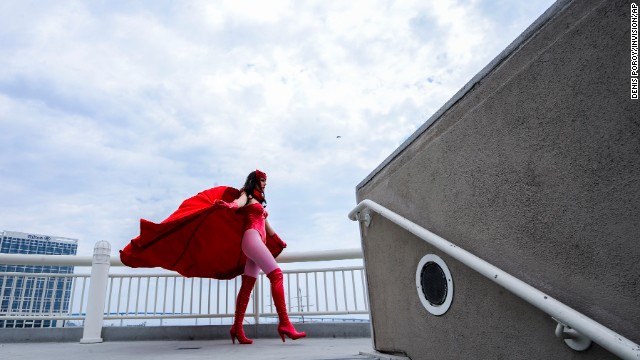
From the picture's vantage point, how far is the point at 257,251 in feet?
12.6

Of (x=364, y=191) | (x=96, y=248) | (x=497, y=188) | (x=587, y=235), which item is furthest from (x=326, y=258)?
(x=587, y=235)

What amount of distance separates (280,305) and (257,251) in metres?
0.60

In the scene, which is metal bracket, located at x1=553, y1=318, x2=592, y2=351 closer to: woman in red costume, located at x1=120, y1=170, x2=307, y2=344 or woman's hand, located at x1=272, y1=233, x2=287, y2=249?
woman in red costume, located at x1=120, y1=170, x2=307, y2=344

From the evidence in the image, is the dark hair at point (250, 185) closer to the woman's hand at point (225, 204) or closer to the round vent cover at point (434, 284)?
the woman's hand at point (225, 204)

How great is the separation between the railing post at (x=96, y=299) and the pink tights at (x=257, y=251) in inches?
79.6

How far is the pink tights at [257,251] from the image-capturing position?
12.5 feet

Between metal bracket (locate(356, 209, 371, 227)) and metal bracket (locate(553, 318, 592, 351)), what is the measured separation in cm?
146

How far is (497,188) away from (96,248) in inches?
190

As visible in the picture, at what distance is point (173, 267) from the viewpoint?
4.12m

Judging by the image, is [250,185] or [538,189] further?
[250,185]

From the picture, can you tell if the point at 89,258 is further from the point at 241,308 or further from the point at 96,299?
the point at 241,308

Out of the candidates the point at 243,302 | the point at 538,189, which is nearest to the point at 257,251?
the point at 243,302

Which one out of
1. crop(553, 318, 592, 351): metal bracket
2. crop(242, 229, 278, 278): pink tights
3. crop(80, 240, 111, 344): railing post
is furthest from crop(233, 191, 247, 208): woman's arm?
crop(553, 318, 592, 351): metal bracket

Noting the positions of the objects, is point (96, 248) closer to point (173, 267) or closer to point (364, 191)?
point (173, 267)
